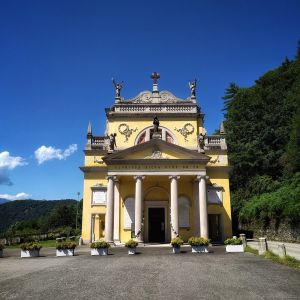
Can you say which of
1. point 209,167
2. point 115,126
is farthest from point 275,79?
point 115,126

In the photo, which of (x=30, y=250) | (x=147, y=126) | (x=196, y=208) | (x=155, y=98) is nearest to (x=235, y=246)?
(x=196, y=208)

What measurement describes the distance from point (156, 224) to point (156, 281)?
→ 59.5ft

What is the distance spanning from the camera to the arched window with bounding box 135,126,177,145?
30.1 meters

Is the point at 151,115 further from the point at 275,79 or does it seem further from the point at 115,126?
the point at 275,79

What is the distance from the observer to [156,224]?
2770 cm

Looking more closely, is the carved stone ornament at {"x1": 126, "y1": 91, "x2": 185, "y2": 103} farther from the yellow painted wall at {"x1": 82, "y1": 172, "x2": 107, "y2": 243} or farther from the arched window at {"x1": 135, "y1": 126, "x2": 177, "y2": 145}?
the yellow painted wall at {"x1": 82, "y1": 172, "x2": 107, "y2": 243}

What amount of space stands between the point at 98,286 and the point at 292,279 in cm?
624

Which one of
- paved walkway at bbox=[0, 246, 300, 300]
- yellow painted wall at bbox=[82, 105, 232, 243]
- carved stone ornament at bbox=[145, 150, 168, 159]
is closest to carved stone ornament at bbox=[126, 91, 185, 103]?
yellow painted wall at bbox=[82, 105, 232, 243]

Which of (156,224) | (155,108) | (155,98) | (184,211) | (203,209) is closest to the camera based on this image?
(203,209)

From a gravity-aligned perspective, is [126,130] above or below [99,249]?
above

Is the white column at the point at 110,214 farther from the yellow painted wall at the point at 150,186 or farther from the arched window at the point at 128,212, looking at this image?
the arched window at the point at 128,212

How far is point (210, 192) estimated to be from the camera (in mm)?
28156

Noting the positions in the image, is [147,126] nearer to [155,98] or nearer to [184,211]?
[155,98]

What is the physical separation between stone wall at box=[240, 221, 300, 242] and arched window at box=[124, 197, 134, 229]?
13.3 metres
